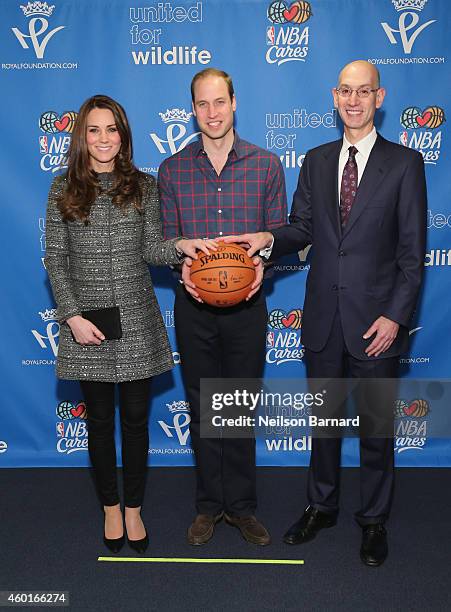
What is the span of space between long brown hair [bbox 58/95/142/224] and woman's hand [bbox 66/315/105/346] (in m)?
0.37

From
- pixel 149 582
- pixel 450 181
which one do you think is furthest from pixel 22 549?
pixel 450 181

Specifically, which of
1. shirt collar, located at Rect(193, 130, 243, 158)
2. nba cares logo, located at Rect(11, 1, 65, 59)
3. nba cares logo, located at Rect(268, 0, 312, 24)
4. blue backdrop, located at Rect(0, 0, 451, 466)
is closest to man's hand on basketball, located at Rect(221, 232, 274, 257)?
shirt collar, located at Rect(193, 130, 243, 158)

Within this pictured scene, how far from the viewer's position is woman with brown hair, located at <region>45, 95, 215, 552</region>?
2504 millimetres

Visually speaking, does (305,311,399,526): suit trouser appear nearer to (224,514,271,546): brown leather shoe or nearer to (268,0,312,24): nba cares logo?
(224,514,271,546): brown leather shoe

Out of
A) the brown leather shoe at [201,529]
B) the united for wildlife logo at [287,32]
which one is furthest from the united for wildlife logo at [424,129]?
the brown leather shoe at [201,529]

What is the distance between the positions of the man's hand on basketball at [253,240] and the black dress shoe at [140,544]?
49.8 inches

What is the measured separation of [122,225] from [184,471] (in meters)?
1.68

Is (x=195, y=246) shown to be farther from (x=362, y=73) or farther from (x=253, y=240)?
(x=362, y=73)

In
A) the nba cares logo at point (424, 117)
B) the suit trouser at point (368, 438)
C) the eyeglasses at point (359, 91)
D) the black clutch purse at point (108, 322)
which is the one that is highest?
the eyeglasses at point (359, 91)

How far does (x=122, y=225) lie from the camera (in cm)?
255

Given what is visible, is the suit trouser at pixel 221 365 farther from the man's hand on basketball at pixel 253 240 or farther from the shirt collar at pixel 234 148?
the shirt collar at pixel 234 148

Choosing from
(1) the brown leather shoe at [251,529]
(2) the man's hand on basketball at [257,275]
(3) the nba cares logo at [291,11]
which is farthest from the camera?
(3) the nba cares logo at [291,11]

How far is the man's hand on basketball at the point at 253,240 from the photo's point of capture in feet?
8.34

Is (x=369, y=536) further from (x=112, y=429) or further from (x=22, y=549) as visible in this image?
(x=22, y=549)
